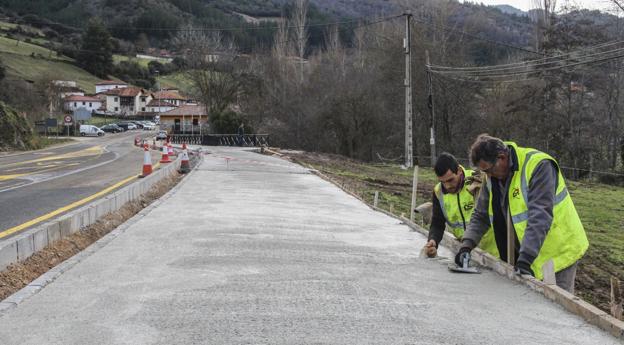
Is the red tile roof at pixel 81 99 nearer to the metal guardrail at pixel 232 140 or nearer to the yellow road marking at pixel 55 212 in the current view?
the metal guardrail at pixel 232 140

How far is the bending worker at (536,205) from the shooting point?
491cm

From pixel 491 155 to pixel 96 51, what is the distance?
136481mm

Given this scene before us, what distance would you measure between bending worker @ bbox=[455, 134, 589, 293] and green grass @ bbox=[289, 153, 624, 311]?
4.32 meters

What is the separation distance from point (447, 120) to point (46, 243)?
1660 inches

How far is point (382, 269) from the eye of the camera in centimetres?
641

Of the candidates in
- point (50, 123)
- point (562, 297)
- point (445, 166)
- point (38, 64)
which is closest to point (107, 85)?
point (38, 64)

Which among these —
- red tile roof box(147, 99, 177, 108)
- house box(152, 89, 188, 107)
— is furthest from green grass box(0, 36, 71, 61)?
house box(152, 89, 188, 107)

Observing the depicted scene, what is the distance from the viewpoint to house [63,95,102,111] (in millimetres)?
117375

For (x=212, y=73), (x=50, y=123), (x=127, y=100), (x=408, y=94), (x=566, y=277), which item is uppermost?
(x=212, y=73)

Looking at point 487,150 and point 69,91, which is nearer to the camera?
point 487,150

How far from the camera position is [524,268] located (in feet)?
17.5

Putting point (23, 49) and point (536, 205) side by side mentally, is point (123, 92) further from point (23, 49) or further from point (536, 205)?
point (536, 205)

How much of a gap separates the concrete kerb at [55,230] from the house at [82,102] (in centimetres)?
11106

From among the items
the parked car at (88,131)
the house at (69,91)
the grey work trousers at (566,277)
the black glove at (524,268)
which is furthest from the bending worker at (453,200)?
the house at (69,91)
